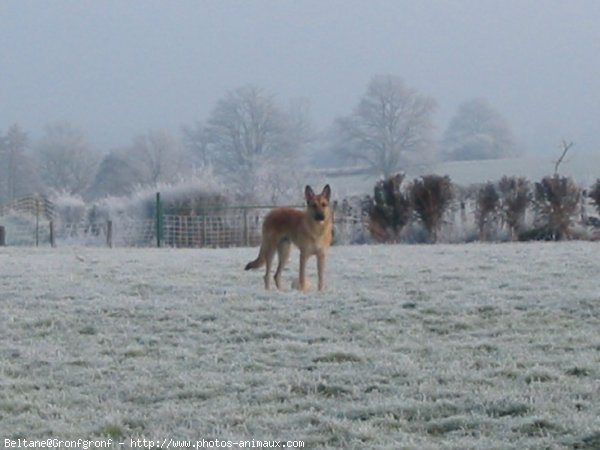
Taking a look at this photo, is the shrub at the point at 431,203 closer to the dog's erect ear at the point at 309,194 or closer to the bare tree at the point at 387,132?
the dog's erect ear at the point at 309,194

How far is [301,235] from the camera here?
13.1 metres

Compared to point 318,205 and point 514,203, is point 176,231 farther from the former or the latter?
point 318,205

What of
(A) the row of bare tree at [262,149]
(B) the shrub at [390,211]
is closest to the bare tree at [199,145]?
(A) the row of bare tree at [262,149]

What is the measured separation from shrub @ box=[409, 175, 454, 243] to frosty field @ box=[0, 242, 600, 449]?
1406 centimetres

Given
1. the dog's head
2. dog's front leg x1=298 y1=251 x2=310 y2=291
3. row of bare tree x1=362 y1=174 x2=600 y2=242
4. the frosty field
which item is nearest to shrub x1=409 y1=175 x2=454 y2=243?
row of bare tree x1=362 y1=174 x2=600 y2=242

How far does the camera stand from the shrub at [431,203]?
93.3ft

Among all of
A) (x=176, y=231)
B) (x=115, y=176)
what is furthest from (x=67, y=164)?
(x=176, y=231)

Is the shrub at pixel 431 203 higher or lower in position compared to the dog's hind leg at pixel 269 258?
higher

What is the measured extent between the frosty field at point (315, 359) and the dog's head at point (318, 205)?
891 mm

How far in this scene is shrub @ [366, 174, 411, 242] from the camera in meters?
28.7

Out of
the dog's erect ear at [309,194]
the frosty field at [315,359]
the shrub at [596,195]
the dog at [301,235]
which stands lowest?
the frosty field at [315,359]

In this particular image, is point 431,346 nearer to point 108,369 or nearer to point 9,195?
point 108,369

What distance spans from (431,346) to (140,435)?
3153mm

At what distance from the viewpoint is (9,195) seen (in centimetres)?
7388
